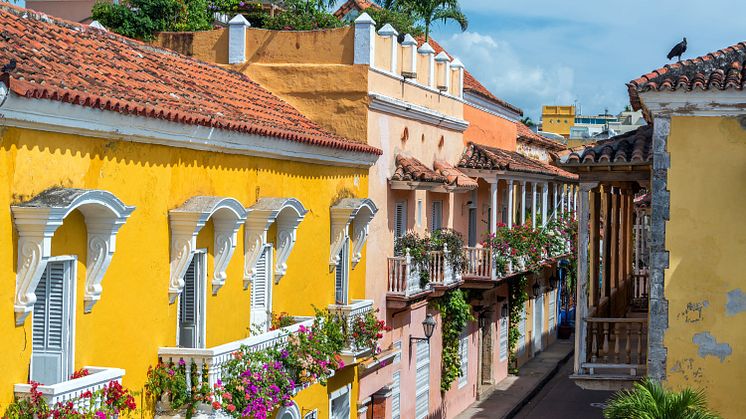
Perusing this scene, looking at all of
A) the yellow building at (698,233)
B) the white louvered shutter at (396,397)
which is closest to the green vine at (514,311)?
the white louvered shutter at (396,397)

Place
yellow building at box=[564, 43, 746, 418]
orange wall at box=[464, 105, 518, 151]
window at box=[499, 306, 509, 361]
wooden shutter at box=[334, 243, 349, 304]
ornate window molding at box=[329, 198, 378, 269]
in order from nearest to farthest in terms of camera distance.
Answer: yellow building at box=[564, 43, 746, 418]
ornate window molding at box=[329, 198, 378, 269]
wooden shutter at box=[334, 243, 349, 304]
orange wall at box=[464, 105, 518, 151]
window at box=[499, 306, 509, 361]

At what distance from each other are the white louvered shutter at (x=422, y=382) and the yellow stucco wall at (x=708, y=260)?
396 inches

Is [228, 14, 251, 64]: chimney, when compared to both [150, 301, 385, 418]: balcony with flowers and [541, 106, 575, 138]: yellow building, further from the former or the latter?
[541, 106, 575, 138]: yellow building

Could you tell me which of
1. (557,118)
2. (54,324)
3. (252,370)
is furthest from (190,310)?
(557,118)

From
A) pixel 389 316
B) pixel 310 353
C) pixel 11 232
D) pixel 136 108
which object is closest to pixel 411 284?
pixel 389 316

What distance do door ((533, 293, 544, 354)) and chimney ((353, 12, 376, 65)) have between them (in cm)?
1769

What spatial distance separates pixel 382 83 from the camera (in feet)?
69.4

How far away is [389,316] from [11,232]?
12610 mm

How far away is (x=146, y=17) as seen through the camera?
2727 cm

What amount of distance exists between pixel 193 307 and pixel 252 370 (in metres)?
1.04

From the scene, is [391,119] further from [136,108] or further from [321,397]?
[136,108]

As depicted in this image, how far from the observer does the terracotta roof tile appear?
612 inches

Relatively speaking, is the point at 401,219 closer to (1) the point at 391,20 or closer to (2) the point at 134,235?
(1) the point at 391,20

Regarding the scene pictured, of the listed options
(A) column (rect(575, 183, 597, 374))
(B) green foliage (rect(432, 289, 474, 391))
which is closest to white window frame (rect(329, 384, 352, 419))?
(A) column (rect(575, 183, 597, 374))
